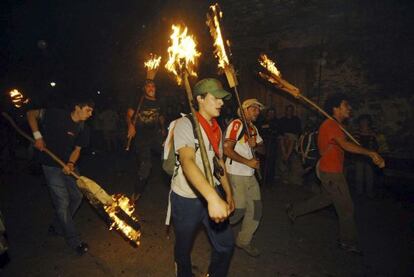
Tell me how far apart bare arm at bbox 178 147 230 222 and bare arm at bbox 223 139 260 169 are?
4.92 feet

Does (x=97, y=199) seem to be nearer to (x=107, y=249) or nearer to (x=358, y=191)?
(x=107, y=249)

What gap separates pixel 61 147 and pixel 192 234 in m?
2.80

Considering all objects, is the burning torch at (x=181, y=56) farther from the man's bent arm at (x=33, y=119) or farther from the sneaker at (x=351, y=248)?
the sneaker at (x=351, y=248)

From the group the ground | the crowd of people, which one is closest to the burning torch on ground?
the crowd of people

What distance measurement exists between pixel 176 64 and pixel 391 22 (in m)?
8.20

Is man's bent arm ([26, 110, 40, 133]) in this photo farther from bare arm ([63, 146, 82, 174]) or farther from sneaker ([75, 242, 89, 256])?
sneaker ([75, 242, 89, 256])

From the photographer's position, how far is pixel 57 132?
4793 mm

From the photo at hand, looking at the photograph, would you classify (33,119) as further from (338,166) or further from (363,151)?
(363,151)

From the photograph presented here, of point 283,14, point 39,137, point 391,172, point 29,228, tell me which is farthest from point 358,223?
point 283,14

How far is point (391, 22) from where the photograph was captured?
345 inches

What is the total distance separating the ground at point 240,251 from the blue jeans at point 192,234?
1175 millimetres

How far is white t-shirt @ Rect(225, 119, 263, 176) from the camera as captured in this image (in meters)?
4.39

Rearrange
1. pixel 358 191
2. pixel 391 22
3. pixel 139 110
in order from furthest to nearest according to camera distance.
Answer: pixel 391 22 < pixel 358 191 < pixel 139 110

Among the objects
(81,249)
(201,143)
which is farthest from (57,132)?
(201,143)
